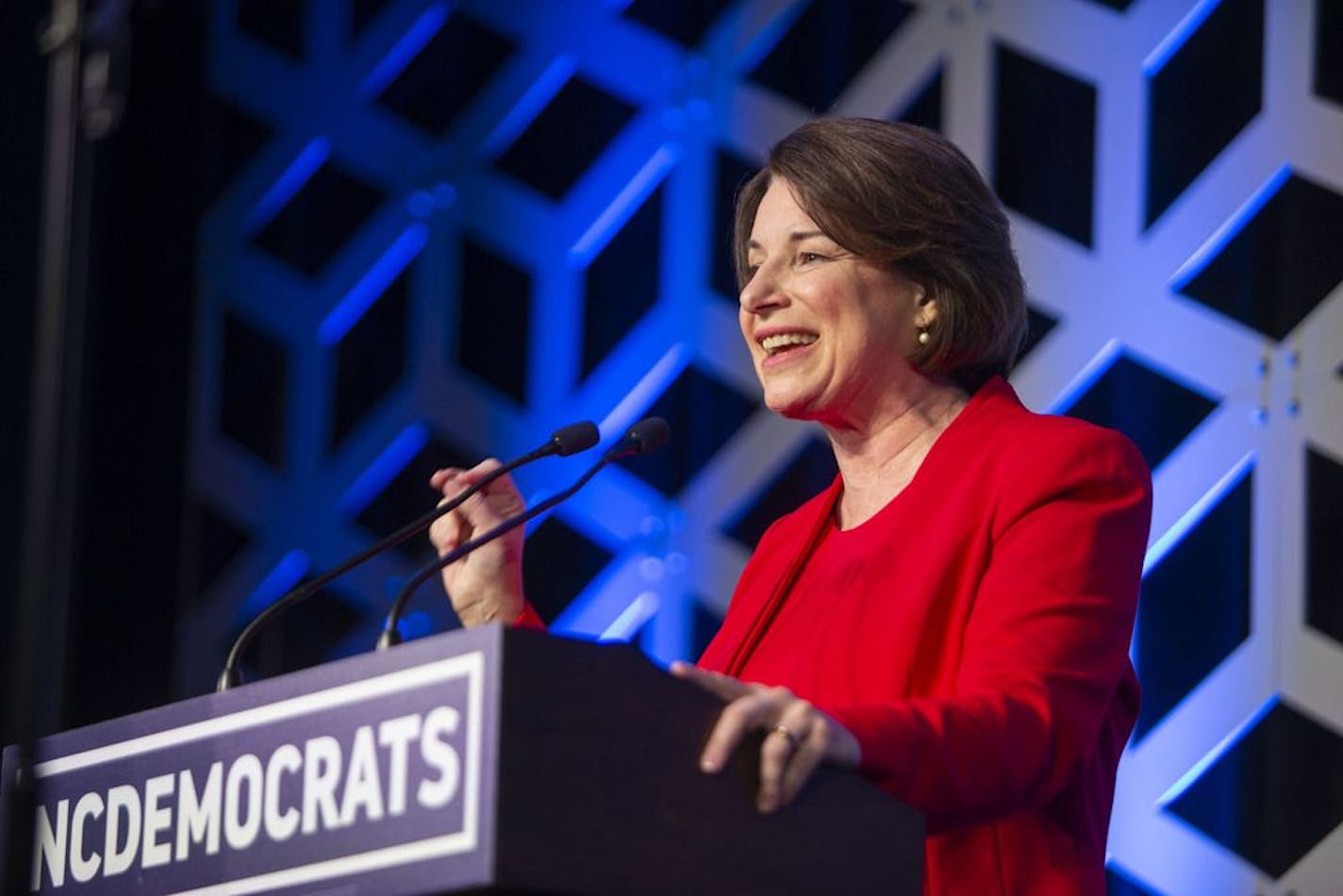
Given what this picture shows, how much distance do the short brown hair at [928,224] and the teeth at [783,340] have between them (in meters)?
0.12

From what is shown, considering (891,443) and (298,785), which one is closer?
(298,785)

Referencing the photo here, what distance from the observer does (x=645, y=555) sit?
367 cm

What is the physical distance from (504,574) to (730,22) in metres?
1.62

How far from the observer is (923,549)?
2139 mm

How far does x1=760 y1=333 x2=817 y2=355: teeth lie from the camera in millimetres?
2475

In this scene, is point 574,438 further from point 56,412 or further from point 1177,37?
point 1177,37

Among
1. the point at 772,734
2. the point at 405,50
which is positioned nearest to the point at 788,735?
the point at 772,734

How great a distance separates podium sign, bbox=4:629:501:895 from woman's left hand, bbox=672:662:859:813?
0.62 feet

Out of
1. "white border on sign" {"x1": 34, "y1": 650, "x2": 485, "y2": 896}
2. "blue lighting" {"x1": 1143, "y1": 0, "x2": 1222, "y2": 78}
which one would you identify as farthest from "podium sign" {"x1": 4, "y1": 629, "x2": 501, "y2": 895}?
"blue lighting" {"x1": 1143, "y1": 0, "x2": 1222, "y2": 78}

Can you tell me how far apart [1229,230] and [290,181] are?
6.82 ft

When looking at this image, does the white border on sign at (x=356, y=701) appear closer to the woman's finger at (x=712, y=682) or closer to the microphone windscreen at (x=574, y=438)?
the woman's finger at (x=712, y=682)

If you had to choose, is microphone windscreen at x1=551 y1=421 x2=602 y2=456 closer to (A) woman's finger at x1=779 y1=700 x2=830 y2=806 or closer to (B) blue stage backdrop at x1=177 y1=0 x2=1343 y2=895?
(A) woman's finger at x1=779 y1=700 x2=830 y2=806

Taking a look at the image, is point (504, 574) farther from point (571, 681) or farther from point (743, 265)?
point (571, 681)

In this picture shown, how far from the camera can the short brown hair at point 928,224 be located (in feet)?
7.97
